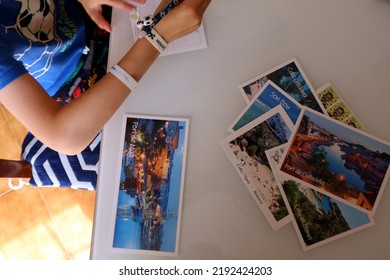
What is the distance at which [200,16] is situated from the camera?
0.74 m

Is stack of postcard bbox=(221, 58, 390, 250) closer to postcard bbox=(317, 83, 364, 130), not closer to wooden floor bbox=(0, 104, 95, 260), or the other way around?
postcard bbox=(317, 83, 364, 130)

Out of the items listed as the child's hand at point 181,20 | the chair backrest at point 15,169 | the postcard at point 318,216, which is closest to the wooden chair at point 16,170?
the chair backrest at point 15,169

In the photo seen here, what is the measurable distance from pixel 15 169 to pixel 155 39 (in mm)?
573

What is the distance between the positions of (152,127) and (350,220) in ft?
1.51

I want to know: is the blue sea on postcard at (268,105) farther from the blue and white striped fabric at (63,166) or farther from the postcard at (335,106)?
the blue and white striped fabric at (63,166)

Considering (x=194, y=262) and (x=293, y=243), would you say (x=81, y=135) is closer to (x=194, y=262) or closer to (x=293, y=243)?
(x=194, y=262)

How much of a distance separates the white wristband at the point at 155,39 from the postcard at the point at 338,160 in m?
0.33

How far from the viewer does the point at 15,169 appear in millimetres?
983

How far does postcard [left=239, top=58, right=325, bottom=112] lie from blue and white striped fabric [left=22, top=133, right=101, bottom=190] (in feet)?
1.52

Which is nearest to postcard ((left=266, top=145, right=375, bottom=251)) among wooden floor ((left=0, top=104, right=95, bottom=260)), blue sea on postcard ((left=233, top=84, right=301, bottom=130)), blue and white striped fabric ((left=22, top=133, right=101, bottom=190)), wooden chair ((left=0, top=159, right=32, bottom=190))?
blue sea on postcard ((left=233, top=84, right=301, bottom=130))

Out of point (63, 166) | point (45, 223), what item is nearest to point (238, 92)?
point (63, 166)

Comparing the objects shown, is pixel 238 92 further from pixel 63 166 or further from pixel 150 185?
pixel 63 166

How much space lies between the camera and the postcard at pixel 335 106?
754 mm

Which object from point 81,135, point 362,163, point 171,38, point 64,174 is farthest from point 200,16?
point 64,174
